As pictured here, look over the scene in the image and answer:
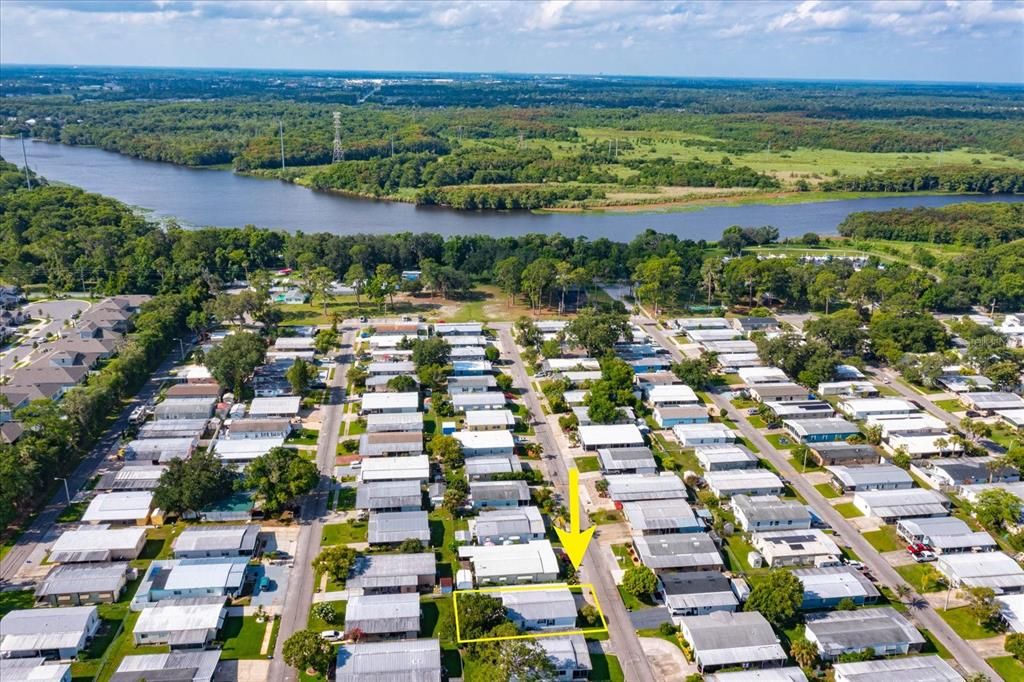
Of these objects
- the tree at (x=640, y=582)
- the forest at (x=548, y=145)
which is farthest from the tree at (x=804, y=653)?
the forest at (x=548, y=145)

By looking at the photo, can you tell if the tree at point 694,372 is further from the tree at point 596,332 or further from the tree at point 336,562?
the tree at point 336,562

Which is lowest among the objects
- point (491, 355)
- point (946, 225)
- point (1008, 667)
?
point (1008, 667)

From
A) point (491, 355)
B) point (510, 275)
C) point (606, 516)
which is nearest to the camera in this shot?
point (606, 516)

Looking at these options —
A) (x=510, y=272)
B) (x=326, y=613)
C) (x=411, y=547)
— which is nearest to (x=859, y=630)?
(x=411, y=547)

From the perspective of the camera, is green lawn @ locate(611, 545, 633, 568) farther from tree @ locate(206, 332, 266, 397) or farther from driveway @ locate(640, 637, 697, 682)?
tree @ locate(206, 332, 266, 397)

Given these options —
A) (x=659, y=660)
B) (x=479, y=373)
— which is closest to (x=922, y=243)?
(x=479, y=373)

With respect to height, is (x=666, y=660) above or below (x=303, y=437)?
below

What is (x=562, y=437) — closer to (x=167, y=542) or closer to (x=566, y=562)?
(x=566, y=562)

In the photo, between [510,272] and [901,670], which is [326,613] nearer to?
[901,670]
